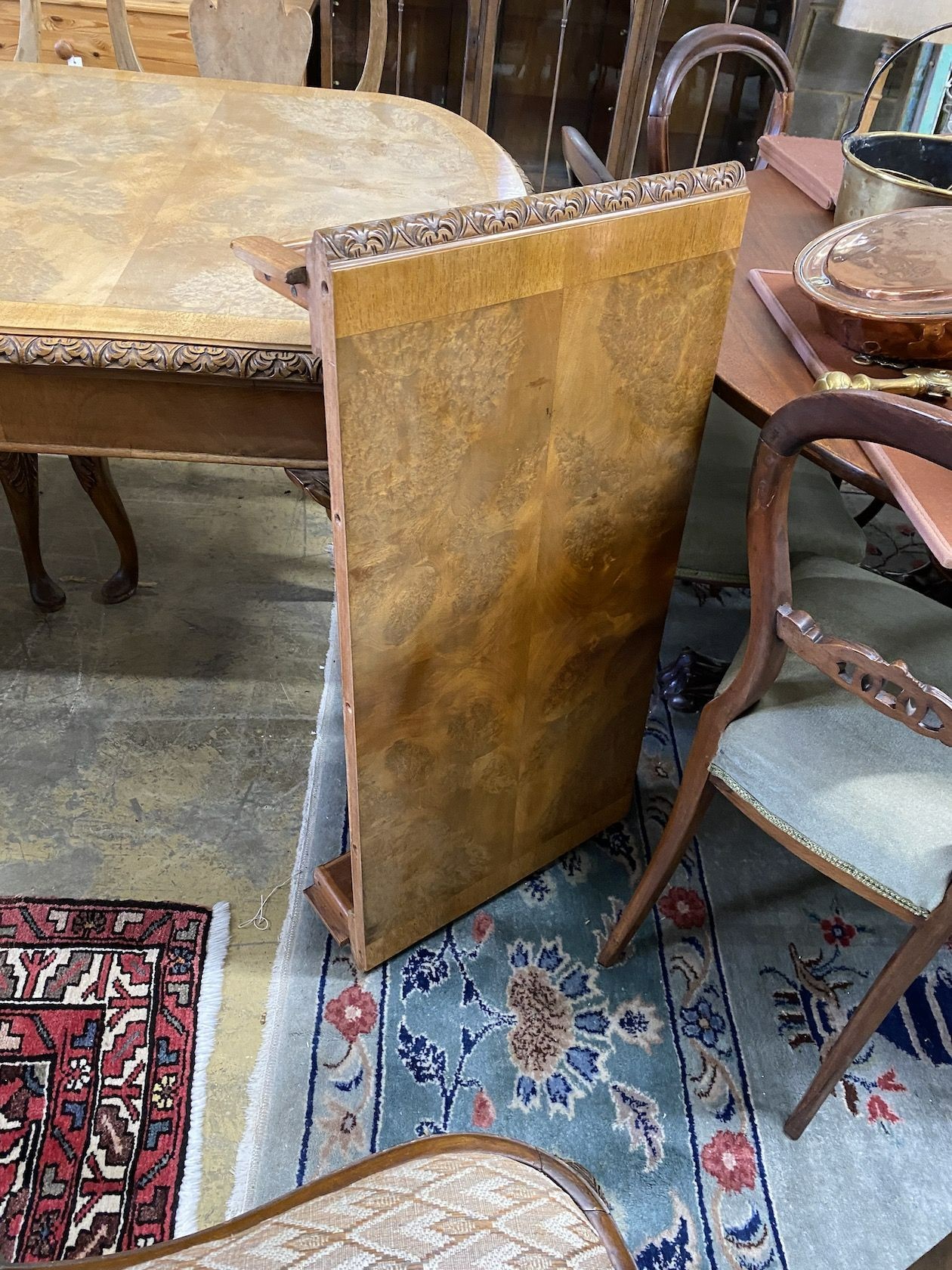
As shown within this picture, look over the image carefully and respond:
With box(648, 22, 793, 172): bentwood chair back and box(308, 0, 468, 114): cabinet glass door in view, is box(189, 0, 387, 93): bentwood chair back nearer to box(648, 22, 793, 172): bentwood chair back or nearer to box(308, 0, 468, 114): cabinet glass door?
box(648, 22, 793, 172): bentwood chair back

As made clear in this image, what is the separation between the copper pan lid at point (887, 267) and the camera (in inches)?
40.4

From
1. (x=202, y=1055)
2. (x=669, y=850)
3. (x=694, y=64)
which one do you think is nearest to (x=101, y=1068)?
(x=202, y=1055)

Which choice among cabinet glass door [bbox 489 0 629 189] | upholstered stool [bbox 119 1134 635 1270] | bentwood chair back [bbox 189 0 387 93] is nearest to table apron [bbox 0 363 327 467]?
upholstered stool [bbox 119 1134 635 1270]

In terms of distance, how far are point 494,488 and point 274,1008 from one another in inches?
30.0

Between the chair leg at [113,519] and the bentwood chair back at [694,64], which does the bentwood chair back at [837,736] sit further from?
the chair leg at [113,519]

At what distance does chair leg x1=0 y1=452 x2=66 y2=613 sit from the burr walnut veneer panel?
0.90 m

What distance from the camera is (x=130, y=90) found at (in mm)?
1746

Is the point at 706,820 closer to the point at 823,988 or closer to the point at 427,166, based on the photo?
the point at 823,988

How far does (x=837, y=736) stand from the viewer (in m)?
1.02

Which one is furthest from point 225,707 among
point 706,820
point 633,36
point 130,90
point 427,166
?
point 633,36

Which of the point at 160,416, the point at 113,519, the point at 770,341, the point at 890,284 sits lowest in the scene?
the point at 113,519

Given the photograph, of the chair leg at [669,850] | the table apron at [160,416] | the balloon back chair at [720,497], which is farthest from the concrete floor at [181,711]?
the balloon back chair at [720,497]

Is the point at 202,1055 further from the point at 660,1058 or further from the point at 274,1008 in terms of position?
the point at 660,1058

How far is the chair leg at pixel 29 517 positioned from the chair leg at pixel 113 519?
8 centimetres
